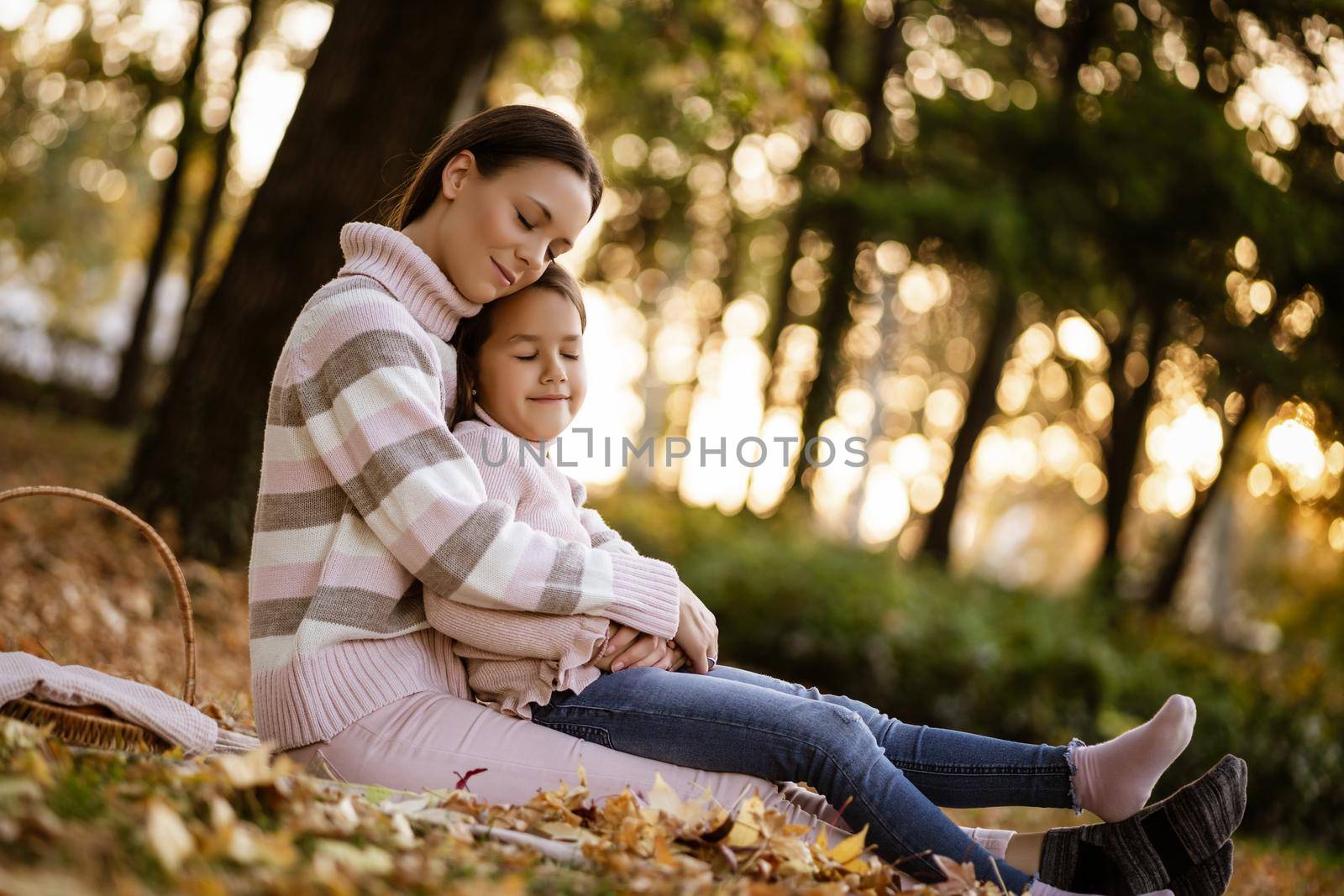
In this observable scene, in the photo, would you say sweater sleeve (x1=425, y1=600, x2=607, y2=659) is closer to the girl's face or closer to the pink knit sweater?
the pink knit sweater

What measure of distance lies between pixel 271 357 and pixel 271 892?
4.76 m

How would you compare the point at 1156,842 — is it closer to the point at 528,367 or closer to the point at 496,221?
the point at 528,367

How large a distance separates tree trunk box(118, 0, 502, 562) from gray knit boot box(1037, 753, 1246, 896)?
4590mm

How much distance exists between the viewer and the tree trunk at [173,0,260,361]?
42.8ft

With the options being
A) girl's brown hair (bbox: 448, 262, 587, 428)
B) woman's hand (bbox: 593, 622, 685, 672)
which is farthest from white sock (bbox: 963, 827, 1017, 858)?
girl's brown hair (bbox: 448, 262, 587, 428)

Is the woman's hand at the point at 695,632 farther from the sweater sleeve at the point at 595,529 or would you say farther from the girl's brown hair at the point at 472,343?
the girl's brown hair at the point at 472,343

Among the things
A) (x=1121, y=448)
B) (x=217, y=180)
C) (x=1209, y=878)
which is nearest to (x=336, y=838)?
(x=1209, y=878)

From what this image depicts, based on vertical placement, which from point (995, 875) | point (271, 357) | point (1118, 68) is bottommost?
point (995, 875)

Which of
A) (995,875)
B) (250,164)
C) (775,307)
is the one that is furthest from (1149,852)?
(250,164)

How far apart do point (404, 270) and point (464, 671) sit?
102 cm

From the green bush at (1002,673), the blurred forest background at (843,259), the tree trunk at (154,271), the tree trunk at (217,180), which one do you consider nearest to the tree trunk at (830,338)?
the blurred forest background at (843,259)

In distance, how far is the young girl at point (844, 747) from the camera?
2680 millimetres

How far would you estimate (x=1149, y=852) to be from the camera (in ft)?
9.15

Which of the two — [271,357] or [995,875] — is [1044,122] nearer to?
[271,357]
